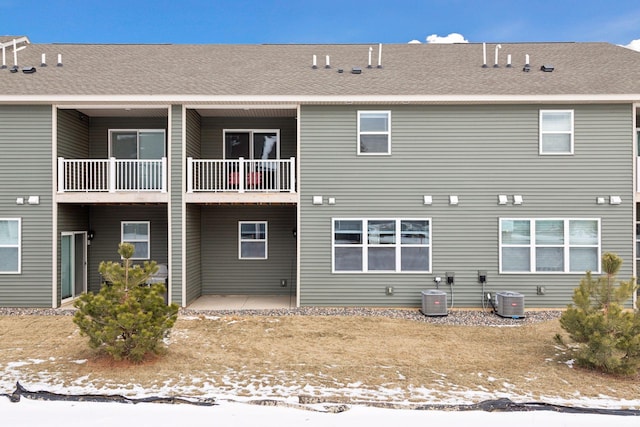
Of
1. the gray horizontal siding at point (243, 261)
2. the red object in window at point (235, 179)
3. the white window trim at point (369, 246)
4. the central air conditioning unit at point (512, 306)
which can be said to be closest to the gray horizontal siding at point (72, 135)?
the gray horizontal siding at point (243, 261)

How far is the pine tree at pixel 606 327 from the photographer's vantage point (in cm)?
578

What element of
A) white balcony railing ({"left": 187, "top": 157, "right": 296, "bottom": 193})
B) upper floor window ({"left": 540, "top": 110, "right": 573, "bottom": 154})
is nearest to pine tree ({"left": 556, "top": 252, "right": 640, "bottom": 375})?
upper floor window ({"left": 540, "top": 110, "right": 573, "bottom": 154})

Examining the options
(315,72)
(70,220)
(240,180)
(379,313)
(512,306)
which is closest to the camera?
(512,306)

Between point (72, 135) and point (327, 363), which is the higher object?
point (72, 135)

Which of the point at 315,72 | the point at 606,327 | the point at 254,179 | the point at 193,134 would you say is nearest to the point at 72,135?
the point at 193,134

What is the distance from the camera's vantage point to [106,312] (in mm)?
6086

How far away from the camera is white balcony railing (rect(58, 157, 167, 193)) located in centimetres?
1042

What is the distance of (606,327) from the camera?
5.85m

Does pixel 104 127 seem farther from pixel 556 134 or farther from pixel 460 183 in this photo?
pixel 556 134

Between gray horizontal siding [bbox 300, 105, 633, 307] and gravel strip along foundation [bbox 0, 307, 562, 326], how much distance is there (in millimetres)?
294

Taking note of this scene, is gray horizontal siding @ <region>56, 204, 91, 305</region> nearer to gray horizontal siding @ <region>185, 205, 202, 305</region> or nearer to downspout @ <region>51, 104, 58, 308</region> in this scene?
downspout @ <region>51, 104, 58, 308</region>

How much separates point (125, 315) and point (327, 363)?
10.5 ft

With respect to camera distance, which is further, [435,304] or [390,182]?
[390,182]

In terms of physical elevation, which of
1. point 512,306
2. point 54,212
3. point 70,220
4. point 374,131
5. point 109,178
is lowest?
point 512,306
